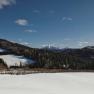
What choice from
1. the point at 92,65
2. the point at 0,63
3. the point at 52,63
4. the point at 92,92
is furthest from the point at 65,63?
the point at 92,92

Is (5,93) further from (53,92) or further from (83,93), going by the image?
(83,93)

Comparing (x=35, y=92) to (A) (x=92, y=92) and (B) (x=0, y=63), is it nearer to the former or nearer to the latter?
(A) (x=92, y=92)

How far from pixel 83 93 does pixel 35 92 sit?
7.23m

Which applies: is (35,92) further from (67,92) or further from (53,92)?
(67,92)

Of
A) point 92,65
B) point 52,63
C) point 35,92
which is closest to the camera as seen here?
point 35,92

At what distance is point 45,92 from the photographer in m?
34.2

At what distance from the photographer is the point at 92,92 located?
1410 inches

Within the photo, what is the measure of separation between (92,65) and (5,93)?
98.2m

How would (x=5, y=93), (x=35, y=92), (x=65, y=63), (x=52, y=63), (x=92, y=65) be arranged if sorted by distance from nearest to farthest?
(x=5, y=93) < (x=35, y=92) < (x=92, y=65) < (x=52, y=63) < (x=65, y=63)

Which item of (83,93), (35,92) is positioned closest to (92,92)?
(83,93)

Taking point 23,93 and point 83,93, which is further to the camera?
point 83,93

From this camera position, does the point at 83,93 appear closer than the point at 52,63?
Yes

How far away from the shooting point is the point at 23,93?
107 feet

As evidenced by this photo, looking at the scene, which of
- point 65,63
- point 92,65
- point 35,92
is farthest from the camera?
point 65,63
